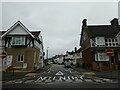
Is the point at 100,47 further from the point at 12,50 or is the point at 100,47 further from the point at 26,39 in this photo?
the point at 12,50

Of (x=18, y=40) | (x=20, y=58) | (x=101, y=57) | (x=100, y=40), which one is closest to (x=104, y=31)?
(x=100, y=40)

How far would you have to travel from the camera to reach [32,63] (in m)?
23.9

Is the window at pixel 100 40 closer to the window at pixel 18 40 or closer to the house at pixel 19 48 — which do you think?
the house at pixel 19 48

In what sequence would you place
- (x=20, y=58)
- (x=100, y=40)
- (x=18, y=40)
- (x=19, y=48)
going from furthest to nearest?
(x=100, y=40) → (x=18, y=40) → (x=19, y=48) → (x=20, y=58)

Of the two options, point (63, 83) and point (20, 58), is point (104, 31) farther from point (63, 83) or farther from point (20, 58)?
point (63, 83)

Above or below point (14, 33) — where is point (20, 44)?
below

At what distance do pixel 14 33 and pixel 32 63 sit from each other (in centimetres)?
689

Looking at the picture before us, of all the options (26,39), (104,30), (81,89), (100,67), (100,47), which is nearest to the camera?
(81,89)

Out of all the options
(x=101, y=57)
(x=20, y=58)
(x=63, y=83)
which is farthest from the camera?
(x=101, y=57)

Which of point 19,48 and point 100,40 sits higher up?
point 100,40

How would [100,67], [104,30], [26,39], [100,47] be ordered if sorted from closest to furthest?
[100,67], [26,39], [100,47], [104,30]

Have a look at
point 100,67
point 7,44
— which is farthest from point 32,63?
point 100,67

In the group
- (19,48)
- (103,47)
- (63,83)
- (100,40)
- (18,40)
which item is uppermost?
(100,40)

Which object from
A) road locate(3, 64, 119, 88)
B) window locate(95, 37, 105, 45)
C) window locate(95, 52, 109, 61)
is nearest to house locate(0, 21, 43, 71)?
road locate(3, 64, 119, 88)
